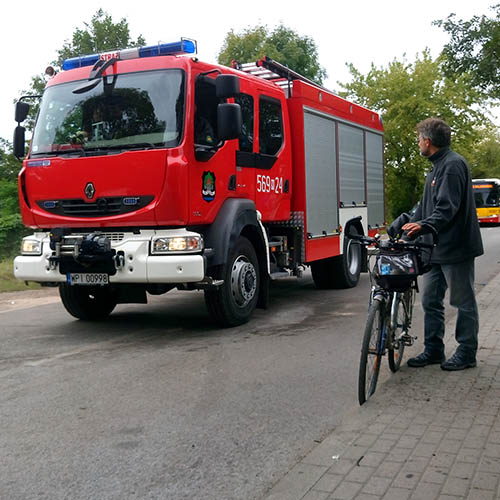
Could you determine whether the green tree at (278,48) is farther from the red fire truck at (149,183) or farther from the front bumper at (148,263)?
the front bumper at (148,263)

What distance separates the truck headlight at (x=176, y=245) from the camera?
745 centimetres

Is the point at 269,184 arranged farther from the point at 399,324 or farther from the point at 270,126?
the point at 399,324

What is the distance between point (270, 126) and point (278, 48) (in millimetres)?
35928

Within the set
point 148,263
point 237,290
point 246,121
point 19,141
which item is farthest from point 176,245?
point 19,141

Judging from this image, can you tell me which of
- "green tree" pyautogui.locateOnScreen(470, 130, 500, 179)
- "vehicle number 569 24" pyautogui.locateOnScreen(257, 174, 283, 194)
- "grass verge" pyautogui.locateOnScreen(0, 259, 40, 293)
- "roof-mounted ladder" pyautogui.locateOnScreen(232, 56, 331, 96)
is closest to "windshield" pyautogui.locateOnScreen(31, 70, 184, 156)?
"vehicle number 569 24" pyautogui.locateOnScreen(257, 174, 283, 194)

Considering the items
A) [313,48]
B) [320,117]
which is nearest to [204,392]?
[320,117]

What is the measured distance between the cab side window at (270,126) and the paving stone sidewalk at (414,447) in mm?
4316

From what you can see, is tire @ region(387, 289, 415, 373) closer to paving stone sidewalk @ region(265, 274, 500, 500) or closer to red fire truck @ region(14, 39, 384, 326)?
paving stone sidewalk @ region(265, 274, 500, 500)

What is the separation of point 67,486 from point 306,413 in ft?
5.91

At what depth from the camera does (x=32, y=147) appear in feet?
27.2

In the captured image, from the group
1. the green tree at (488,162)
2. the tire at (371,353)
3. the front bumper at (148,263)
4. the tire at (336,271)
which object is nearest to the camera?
the tire at (371,353)

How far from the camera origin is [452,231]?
5.66m

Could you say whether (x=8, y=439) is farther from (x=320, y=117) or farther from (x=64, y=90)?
(x=320, y=117)

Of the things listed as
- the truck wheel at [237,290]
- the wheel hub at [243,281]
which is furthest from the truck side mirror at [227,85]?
the wheel hub at [243,281]
